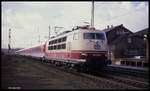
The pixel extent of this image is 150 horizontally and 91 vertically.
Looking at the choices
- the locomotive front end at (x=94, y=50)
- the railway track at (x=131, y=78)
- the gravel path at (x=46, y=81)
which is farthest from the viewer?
the locomotive front end at (x=94, y=50)

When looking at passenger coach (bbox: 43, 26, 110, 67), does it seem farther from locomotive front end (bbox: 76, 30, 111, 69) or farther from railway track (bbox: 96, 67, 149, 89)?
railway track (bbox: 96, 67, 149, 89)

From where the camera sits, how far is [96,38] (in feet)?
55.3

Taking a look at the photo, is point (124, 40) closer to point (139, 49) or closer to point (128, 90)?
point (139, 49)

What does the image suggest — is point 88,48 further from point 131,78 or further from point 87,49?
point 131,78

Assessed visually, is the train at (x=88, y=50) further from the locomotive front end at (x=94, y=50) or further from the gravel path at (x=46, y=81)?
the gravel path at (x=46, y=81)

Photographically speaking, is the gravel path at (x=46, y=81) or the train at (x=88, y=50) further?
the train at (x=88, y=50)

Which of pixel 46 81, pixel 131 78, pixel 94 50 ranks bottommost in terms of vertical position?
pixel 131 78

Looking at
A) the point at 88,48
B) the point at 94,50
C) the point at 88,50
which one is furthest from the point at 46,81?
the point at 94,50

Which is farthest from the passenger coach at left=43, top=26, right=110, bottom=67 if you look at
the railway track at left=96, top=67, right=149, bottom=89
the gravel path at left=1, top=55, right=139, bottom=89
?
the gravel path at left=1, top=55, right=139, bottom=89

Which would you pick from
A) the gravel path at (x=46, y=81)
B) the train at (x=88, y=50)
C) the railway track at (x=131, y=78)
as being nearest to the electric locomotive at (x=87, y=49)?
the train at (x=88, y=50)

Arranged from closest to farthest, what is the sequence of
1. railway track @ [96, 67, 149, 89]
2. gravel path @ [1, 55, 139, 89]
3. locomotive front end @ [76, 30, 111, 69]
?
gravel path @ [1, 55, 139, 89] < railway track @ [96, 67, 149, 89] < locomotive front end @ [76, 30, 111, 69]

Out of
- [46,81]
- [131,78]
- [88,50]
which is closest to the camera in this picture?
[46,81]

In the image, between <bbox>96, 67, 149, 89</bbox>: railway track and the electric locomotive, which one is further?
the electric locomotive

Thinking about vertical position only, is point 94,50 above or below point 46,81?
above
